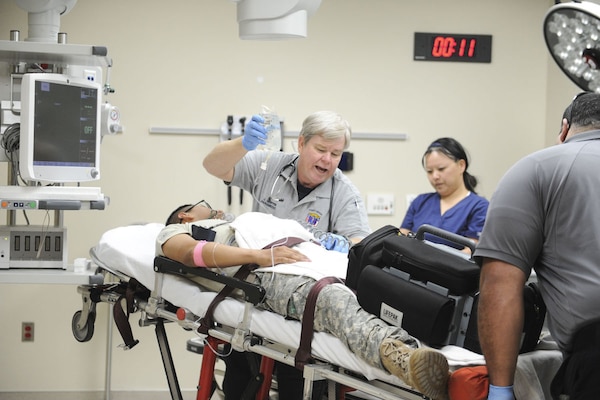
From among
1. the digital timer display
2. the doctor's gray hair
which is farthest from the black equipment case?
the digital timer display

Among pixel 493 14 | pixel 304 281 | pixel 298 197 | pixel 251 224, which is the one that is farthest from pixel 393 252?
pixel 493 14

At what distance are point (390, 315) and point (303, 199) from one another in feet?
3.80

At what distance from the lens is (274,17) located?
2.43m

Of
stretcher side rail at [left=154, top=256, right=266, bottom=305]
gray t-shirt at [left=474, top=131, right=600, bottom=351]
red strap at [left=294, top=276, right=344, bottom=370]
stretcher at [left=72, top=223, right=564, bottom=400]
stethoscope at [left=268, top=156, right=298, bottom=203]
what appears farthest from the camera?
Answer: stethoscope at [left=268, top=156, right=298, bottom=203]

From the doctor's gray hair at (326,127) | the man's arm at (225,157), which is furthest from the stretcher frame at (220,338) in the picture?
the doctor's gray hair at (326,127)

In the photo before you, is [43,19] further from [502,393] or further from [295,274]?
[502,393]

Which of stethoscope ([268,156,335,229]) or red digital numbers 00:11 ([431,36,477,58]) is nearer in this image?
stethoscope ([268,156,335,229])

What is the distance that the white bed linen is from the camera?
7.09 ft

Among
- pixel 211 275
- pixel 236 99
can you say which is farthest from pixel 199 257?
pixel 236 99

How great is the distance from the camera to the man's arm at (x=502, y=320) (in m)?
1.95

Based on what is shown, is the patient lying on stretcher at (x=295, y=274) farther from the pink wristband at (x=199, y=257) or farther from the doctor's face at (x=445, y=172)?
the doctor's face at (x=445, y=172)

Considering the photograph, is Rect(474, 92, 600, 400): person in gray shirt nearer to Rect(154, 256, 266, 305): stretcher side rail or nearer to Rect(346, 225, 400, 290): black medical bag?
Rect(346, 225, 400, 290): black medical bag

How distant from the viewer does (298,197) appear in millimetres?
3311

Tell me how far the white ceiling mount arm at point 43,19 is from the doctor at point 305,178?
2.91 ft
